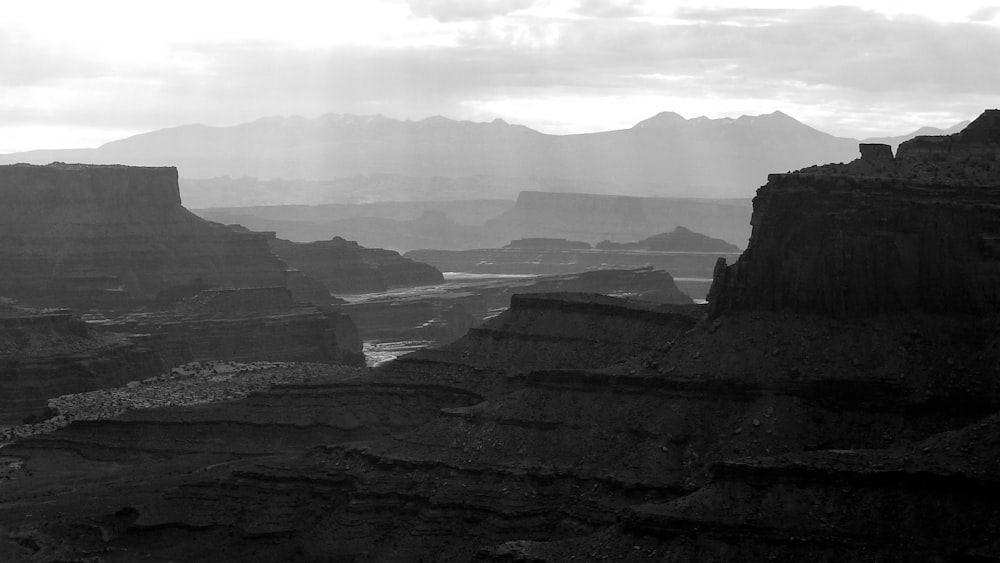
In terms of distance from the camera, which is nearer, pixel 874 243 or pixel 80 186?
pixel 874 243

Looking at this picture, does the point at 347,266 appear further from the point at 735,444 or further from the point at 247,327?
the point at 735,444

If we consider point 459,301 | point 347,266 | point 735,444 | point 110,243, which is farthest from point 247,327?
point 735,444

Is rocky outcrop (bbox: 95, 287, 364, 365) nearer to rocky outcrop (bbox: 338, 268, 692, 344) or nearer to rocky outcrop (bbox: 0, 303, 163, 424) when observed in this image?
rocky outcrop (bbox: 0, 303, 163, 424)

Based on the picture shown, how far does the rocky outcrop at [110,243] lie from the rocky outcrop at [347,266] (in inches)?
686

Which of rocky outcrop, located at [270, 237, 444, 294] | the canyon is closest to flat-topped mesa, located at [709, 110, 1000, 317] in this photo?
the canyon

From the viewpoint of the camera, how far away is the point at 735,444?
56031 mm

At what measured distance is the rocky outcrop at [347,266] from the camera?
532ft

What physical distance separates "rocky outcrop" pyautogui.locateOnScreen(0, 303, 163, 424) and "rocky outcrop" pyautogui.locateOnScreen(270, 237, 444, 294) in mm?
53732

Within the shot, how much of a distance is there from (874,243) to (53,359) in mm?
54260

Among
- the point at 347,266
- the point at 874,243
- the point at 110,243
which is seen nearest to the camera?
the point at 874,243

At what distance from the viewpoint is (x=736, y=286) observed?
202 feet

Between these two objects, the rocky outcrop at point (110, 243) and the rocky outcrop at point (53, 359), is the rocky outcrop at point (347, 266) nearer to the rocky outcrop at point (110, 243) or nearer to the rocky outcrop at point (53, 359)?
the rocky outcrop at point (110, 243)

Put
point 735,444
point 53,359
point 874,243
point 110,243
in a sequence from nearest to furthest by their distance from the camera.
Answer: point 735,444 → point 874,243 → point 53,359 → point 110,243

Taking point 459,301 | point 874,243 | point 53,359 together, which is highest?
point 874,243
